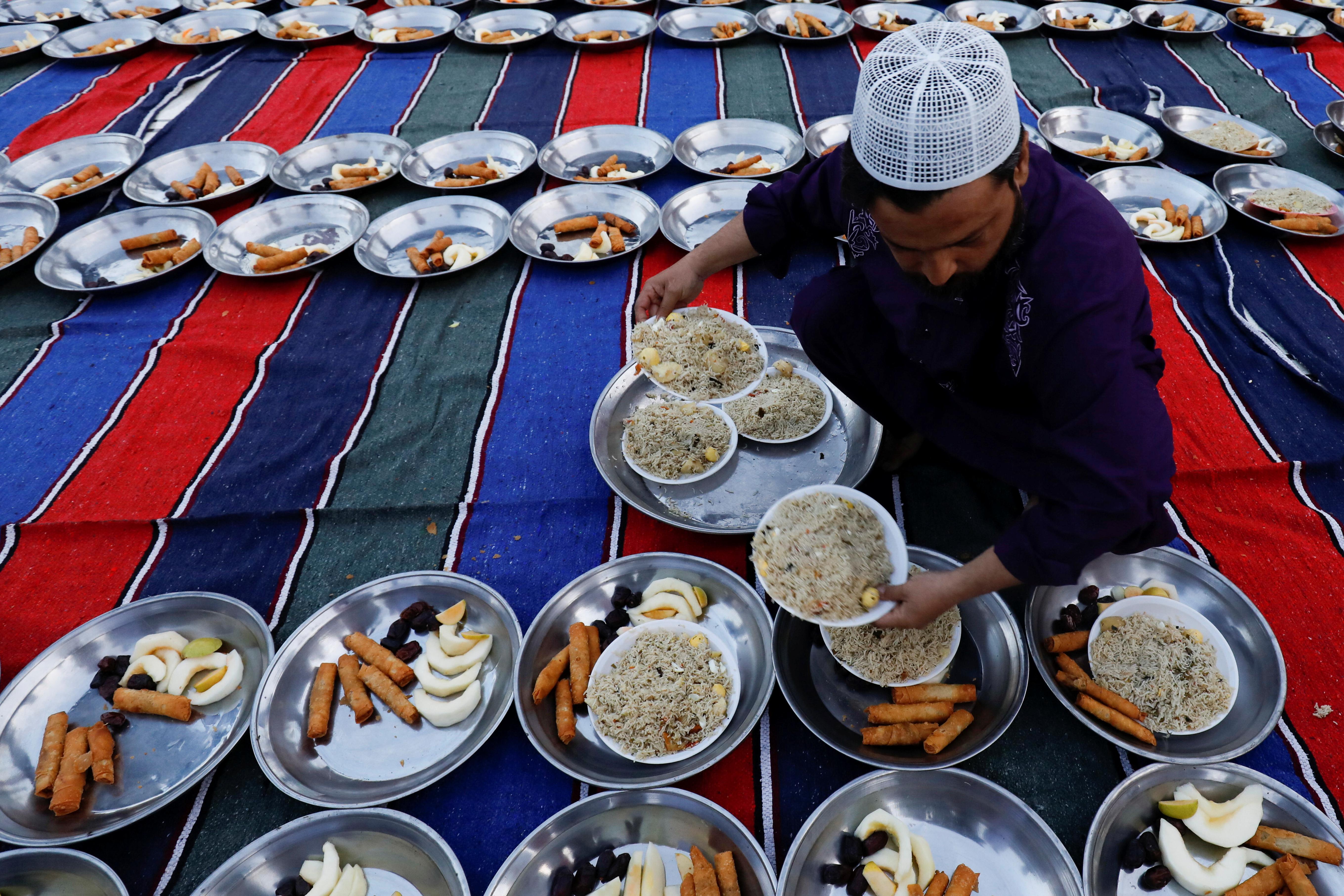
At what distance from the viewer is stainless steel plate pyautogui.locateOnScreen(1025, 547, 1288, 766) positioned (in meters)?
1.83

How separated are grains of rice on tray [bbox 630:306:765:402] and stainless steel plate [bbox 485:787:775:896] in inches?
47.1

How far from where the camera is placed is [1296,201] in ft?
12.1

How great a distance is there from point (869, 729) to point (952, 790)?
9.3 inches

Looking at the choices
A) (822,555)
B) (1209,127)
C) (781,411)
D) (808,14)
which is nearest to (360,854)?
(822,555)

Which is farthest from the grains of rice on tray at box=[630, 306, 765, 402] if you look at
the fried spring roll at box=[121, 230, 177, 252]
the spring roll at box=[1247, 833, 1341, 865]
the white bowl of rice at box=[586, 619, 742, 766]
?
the fried spring roll at box=[121, 230, 177, 252]

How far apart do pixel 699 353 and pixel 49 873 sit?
2.19 metres

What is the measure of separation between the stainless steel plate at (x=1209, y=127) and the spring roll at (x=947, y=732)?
12.6 ft

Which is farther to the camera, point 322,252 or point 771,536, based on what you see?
point 322,252

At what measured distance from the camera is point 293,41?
5488 millimetres

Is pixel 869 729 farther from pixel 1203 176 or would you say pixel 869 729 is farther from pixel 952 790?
pixel 1203 176

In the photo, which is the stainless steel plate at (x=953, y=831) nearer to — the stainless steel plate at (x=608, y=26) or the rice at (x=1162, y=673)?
the rice at (x=1162, y=673)

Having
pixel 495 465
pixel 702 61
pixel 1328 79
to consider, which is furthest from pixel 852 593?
pixel 1328 79

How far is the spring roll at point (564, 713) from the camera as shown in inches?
74.3

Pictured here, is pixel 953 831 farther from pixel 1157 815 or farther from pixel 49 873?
pixel 49 873
